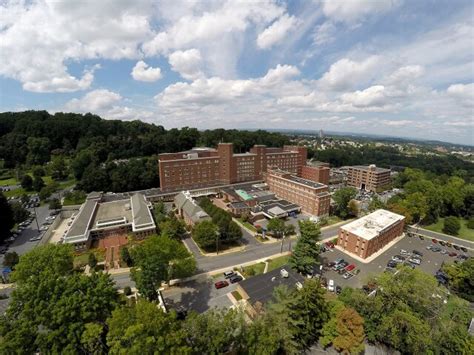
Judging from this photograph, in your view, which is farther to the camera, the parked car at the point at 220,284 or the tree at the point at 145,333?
the parked car at the point at 220,284

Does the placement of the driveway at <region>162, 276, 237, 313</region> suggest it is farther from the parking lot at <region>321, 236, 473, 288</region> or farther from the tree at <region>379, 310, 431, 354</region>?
the tree at <region>379, 310, 431, 354</region>

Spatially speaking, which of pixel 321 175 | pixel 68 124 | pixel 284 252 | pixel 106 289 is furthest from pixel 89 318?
pixel 68 124

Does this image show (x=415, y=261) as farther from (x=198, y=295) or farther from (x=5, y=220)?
(x=5, y=220)

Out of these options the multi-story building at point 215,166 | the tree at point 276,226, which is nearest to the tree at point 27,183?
the multi-story building at point 215,166

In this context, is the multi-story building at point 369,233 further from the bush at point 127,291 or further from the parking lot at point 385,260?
the bush at point 127,291

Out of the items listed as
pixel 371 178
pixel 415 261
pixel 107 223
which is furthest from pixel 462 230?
pixel 107 223
